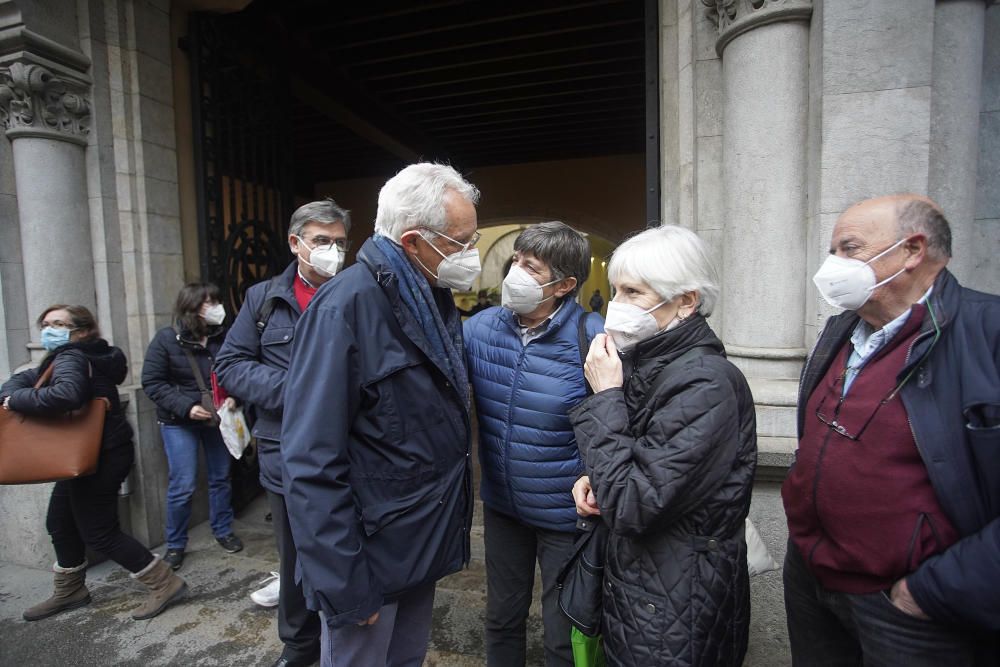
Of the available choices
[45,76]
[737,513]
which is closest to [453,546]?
[737,513]

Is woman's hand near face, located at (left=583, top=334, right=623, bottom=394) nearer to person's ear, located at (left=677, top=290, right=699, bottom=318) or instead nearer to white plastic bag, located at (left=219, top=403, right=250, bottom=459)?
person's ear, located at (left=677, top=290, right=699, bottom=318)

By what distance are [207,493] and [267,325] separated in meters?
2.28

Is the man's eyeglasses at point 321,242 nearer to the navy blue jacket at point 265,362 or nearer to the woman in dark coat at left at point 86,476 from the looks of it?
the navy blue jacket at point 265,362

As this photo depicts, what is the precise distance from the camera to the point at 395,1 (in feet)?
15.6

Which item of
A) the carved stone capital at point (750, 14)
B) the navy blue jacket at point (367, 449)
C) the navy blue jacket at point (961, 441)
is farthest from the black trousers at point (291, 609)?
the carved stone capital at point (750, 14)

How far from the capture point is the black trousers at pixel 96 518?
9.38ft

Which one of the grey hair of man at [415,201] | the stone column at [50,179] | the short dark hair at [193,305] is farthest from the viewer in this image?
the stone column at [50,179]

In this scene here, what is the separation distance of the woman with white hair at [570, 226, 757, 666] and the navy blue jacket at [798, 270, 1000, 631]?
388mm

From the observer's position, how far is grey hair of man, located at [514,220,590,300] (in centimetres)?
199

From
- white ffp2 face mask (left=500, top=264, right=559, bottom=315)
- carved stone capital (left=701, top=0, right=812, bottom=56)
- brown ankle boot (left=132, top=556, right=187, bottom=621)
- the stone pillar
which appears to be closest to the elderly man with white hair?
white ffp2 face mask (left=500, top=264, right=559, bottom=315)

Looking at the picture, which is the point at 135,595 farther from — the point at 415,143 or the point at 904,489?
the point at 415,143

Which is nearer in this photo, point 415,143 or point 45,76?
point 45,76

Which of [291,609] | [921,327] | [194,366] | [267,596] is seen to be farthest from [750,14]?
[267,596]

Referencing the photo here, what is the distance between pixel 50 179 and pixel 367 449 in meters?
3.37
